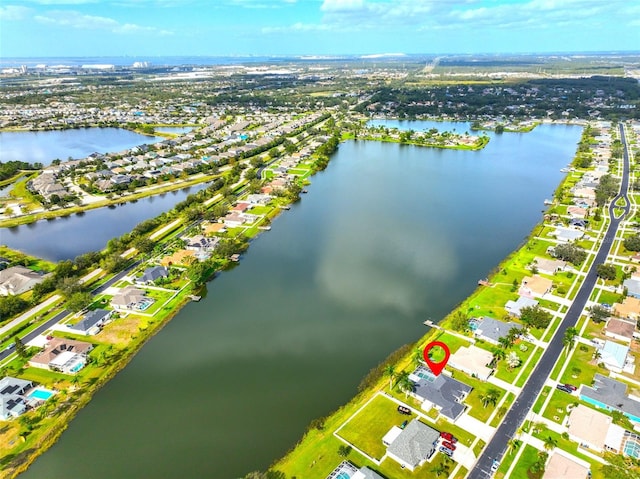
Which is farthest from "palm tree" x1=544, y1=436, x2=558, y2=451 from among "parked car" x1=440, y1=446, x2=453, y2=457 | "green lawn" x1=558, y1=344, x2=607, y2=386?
"green lawn" x1=558, y1=344, x2=607, y2=386

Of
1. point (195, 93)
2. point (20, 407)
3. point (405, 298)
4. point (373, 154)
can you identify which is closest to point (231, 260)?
point (405, 298)

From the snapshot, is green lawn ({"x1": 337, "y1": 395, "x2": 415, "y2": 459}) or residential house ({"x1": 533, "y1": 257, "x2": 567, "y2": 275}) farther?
residential house ({"x1": 533, "y1": 257, "x2": 567, "y2": 275})

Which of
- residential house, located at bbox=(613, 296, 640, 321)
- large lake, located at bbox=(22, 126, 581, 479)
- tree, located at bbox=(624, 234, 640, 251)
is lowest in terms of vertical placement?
large lake, located at bbox=(22, 126, 581, 479)

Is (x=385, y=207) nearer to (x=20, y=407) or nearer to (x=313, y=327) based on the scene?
(x=313, y=327)

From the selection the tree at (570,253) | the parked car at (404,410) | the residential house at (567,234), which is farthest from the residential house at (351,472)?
the residential house at (567,234)

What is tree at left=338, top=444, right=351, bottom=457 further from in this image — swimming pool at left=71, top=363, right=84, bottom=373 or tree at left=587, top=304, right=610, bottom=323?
tree at left=587, top=304, right=610, bottom=323

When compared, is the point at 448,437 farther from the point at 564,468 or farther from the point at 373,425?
the point at 564,468

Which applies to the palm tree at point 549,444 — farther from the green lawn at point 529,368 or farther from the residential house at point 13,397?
the residential house at point 13,397
